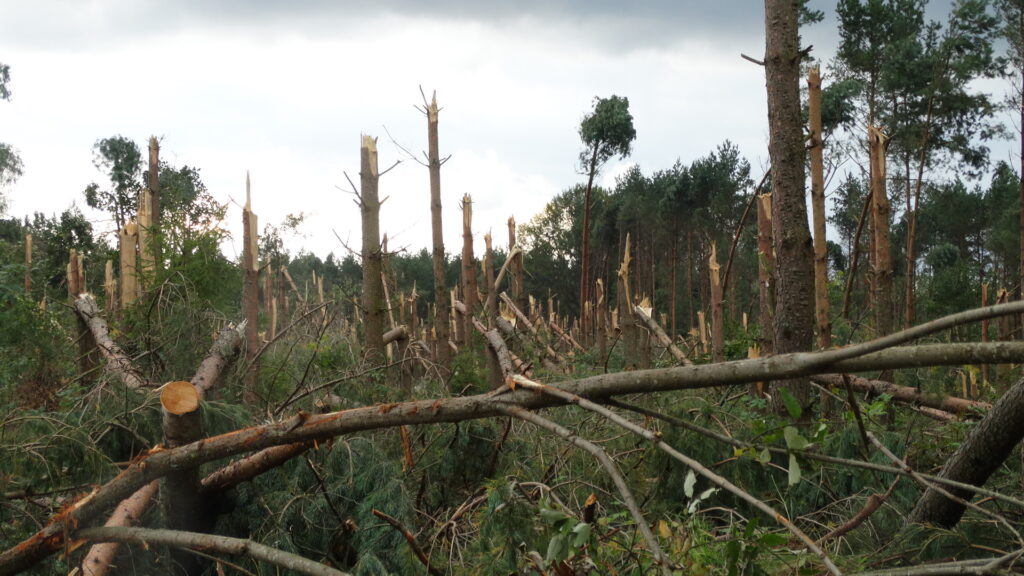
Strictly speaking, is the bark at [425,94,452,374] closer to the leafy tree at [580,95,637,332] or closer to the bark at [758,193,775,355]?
the bark at [758,193,775,355]

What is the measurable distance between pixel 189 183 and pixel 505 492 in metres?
28.7

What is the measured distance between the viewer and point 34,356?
960 centimetres

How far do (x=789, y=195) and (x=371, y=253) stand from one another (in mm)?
3908

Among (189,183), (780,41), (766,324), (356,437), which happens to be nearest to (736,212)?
(189,183)

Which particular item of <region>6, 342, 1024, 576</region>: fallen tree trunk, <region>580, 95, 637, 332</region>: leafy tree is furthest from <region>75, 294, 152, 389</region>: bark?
<region>580, 95, 637, 332</region>: leafy tree

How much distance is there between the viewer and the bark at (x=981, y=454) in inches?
107

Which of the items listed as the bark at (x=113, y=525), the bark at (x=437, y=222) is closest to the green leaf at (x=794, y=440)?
the bark at (x=113, y=525)

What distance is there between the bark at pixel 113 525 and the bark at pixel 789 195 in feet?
12.8

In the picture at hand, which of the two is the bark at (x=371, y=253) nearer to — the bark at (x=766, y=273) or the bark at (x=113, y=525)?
the bark at (x=766, y=273)

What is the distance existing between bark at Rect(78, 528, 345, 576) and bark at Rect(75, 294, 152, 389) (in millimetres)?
1932

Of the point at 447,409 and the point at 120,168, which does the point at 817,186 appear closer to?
the point at 447,409

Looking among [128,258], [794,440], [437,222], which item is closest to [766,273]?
[437,222]

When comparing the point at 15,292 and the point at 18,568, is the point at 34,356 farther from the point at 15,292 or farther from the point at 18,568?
the point at 18,568

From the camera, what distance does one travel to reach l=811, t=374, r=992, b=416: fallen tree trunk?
4.79 m
